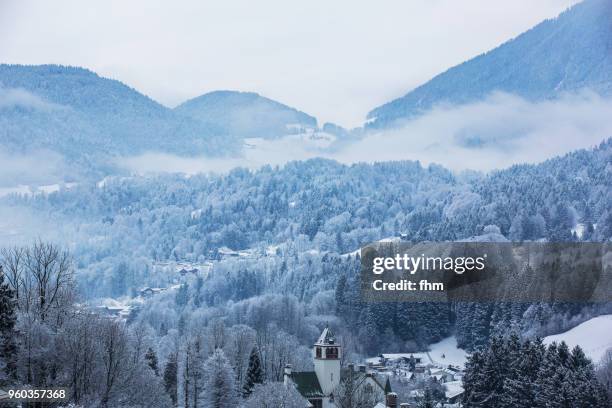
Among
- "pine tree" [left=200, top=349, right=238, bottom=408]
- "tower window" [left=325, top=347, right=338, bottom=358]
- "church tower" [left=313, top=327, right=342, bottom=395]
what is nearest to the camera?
"pine tree" [left=200, top=349, right=238, bottom=408]

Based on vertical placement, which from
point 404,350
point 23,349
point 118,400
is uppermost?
point 23,349

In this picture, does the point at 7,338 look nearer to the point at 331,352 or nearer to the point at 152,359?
the point at 152,359

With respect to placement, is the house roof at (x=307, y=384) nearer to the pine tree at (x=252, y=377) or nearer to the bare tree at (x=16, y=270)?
the pine tree at (x=252, y=377)

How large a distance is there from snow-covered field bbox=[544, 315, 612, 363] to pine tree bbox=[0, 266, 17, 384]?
45290 mm

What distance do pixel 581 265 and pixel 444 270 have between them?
1202 centimetres

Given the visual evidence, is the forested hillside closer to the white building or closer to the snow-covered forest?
the snow-covered forest

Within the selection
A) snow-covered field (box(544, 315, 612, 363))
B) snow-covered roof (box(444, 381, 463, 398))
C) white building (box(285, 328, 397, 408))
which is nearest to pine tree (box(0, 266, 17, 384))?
white building (box(285, 328, 397, 408))

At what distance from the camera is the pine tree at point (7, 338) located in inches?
1243

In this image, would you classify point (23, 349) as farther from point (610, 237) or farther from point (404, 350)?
point (610, 237)

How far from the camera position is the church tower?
56.2 metres

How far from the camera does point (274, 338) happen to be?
78.0 meters

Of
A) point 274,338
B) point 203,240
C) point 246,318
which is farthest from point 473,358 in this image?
point 203,240

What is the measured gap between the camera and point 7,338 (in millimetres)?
31812

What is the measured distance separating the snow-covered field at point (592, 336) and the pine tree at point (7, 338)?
45290 mm
